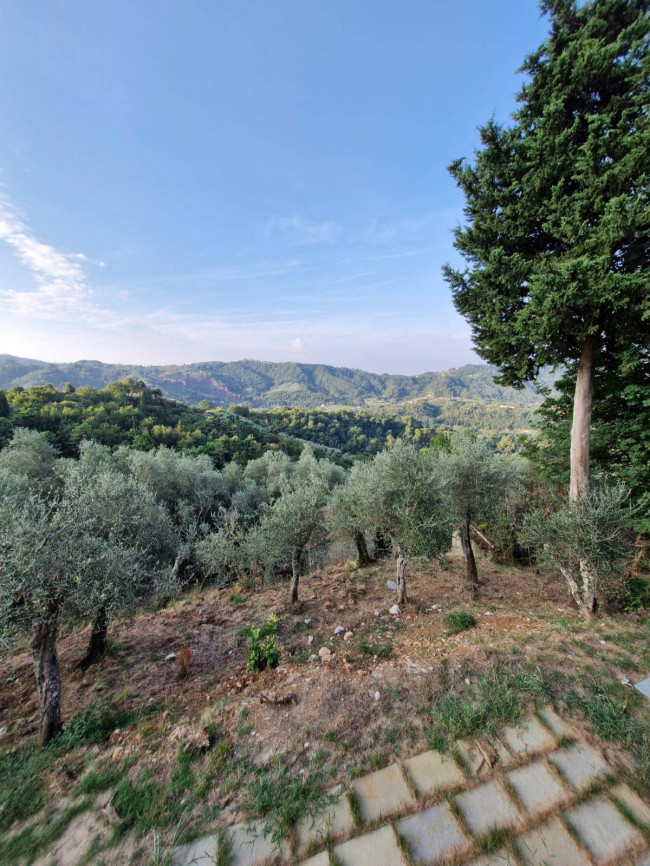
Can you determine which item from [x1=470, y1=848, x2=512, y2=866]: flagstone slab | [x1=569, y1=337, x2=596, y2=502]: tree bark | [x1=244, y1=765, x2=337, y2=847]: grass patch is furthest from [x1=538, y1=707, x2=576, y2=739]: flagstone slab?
[x1=569, y1=337, x2=596, y2=502]: tree bark

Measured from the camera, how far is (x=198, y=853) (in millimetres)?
3656

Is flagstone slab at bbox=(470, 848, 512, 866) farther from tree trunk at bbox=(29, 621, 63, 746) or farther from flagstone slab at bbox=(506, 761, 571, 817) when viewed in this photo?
tree trunk at bbox=(29, 621, 63, 746)

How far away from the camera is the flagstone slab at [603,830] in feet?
10.7

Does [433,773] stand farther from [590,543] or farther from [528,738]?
[590,543]

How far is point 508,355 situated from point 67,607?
42.0 feet

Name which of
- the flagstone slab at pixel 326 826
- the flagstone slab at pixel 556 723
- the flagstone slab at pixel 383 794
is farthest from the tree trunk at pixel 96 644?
the flagstone slab at pixel 556 723

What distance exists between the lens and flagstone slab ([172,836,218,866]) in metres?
3.55

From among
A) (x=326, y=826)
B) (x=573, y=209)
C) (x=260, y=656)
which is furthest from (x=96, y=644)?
(x=573, y=209)

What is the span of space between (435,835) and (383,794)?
689 mm

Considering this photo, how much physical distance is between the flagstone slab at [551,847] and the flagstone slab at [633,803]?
785 mm

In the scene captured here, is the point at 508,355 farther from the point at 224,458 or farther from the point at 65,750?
the point at 224,458

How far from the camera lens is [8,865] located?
12.1 feet

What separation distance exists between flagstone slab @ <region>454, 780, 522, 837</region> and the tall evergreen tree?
7.16 meters

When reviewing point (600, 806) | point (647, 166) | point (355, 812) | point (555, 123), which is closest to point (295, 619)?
point (355, 812)
